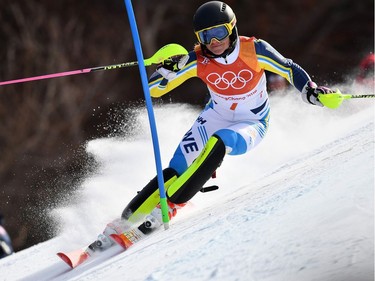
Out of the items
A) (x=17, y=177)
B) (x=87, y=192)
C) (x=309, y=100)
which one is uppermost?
(x=309, y=100)

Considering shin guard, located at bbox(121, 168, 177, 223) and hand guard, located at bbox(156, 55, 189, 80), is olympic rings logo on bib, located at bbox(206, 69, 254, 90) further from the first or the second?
shin guard, located at bbox(121, 168, 177, 223)

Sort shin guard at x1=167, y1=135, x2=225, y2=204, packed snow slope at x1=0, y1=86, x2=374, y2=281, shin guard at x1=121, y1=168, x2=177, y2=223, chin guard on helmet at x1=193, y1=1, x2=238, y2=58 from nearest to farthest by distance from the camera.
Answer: packed snow slope at x1=0, y1=86, x2=374, y2=281 → shin guard at x1=167, y1=135, x2=225, y2=204 → chin guard on helmet at x1=193, y1=1, x2=238, y2=58 → shin guard at x1=121, y1=168, x2=177, y2=223

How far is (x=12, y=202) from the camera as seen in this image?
33.6 feet

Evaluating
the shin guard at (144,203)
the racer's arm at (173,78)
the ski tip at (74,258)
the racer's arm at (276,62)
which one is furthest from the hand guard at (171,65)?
the ski tip at (74,258)

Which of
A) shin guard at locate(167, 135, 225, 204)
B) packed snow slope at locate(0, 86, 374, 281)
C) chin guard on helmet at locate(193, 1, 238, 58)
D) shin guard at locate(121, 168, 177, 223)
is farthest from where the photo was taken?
shin guard at locate(121, 168, 177, 223)

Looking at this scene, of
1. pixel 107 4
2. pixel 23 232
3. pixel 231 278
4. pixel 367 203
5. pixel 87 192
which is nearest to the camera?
pixel 231 278

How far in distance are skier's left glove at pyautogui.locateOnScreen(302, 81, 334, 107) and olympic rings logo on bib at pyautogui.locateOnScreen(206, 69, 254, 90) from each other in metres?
0.23

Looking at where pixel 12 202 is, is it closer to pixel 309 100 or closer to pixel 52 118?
pixel 52 118

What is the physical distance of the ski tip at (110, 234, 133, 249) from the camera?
2.71 meters

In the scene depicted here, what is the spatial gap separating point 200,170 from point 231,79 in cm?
48

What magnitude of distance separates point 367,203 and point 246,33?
8942 mm

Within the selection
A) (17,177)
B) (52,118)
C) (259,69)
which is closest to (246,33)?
(52,118)

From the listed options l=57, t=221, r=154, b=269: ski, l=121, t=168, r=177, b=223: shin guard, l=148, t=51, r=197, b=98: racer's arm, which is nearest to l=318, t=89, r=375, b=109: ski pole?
l=148, t=51, r=197, b=98: racer's arm

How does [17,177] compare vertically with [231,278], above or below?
below
